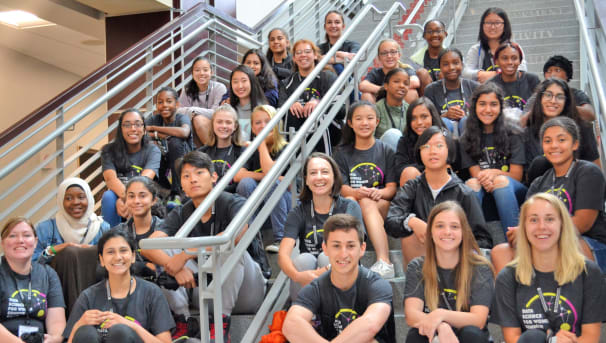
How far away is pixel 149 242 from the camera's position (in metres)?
2.60

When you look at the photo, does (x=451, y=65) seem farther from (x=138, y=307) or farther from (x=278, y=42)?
(x=138, y=307)

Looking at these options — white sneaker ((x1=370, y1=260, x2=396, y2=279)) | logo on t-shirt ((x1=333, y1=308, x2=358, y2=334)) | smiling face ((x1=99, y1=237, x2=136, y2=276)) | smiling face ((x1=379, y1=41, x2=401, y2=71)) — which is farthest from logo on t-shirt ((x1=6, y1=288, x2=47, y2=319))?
smiling face ((x1=379, y1=41, x2=401, y2=71))

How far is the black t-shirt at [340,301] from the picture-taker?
2.81 metres

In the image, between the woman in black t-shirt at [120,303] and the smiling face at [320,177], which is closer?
the woman in black t-shirt at [120,303]

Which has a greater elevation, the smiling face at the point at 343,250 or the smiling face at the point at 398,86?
the smiling face at the point at 398,86

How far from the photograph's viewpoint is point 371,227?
11.2 ft

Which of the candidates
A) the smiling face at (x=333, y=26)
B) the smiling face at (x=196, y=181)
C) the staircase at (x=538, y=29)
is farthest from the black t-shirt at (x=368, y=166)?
the staircase at (x=538, y=29)

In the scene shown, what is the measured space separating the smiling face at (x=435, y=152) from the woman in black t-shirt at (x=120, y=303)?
1433 mm

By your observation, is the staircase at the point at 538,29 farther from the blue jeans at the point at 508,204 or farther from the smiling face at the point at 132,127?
the smiling face at the point at 132,127

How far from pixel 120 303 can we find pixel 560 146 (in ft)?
7.01

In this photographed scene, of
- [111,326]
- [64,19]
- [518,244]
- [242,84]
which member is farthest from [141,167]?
[64,19]

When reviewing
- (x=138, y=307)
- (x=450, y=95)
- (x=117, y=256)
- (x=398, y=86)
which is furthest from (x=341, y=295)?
(x=450, y=95)

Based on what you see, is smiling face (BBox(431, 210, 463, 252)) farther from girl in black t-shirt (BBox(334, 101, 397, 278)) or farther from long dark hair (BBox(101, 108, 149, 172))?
long dark hair (BBox(101, 108, 149, 172))

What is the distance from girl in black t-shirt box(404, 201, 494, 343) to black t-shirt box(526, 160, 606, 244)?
0.57m
